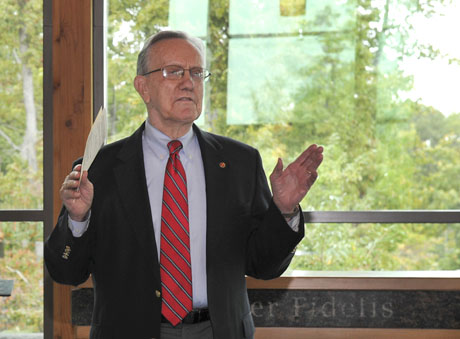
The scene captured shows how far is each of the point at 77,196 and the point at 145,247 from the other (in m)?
0.27

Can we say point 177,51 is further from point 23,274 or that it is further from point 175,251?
point 23,274

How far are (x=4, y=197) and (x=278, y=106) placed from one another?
1507 millimetres

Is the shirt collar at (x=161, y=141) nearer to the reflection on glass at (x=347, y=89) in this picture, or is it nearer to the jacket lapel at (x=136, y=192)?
the jacket lapel at (x=136, y=192)

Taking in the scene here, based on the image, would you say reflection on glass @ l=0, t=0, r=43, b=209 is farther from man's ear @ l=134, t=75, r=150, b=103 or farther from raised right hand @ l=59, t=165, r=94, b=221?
raised right hand @ l=59, t=165, r=94, b=221

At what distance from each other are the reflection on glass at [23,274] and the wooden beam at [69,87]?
277mm

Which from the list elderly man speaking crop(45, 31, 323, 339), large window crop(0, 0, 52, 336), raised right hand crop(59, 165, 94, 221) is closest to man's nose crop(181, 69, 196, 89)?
elderly man speaking crop(45, 31, 323, 339)

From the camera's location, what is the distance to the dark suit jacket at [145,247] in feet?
5.41

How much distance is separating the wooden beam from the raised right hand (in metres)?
1.36

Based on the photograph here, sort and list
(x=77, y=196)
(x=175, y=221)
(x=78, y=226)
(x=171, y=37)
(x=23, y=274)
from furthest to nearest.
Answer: (x=23, y=274) < (x=171, y=37) < (x=175, y=221) < (x=78, y=226) < (x=77, y=196)

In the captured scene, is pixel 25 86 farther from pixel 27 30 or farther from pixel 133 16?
pixel 133 16

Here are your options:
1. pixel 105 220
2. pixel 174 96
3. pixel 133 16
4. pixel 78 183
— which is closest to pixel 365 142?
pixel 133 16

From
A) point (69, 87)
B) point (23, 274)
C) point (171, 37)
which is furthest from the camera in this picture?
point (23, 274)

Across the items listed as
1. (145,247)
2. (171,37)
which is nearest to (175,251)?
(145,247)

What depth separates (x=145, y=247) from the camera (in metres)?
1.68
